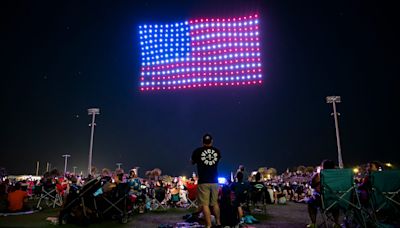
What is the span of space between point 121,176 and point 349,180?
5564 mm

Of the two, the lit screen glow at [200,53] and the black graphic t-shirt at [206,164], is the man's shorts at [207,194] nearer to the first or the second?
the black graphic t-shirt at [206,164]

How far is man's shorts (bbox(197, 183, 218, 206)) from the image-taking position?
4.97 m

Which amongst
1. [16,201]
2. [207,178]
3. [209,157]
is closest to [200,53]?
[16,201]

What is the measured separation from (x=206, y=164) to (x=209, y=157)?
0.49 feet

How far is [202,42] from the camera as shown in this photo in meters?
18.3

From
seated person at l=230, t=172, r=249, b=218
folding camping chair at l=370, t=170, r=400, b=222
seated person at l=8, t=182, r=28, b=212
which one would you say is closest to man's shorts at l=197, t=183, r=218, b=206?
seated person at l=230, t=172, r=249, b=218

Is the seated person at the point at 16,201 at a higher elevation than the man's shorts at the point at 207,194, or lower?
lower

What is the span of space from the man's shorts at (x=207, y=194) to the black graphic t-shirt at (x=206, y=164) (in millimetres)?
86

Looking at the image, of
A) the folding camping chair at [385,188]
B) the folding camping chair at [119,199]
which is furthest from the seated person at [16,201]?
the folding camping chair at [385,188]

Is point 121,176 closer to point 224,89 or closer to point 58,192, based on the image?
point 58,192

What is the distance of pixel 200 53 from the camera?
1817cm

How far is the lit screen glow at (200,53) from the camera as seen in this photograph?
17.7m

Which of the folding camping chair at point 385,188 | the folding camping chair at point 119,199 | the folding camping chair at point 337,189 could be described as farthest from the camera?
the folding camping chair at point 119,199

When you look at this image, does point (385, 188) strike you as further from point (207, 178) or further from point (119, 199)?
point (119, 199)
